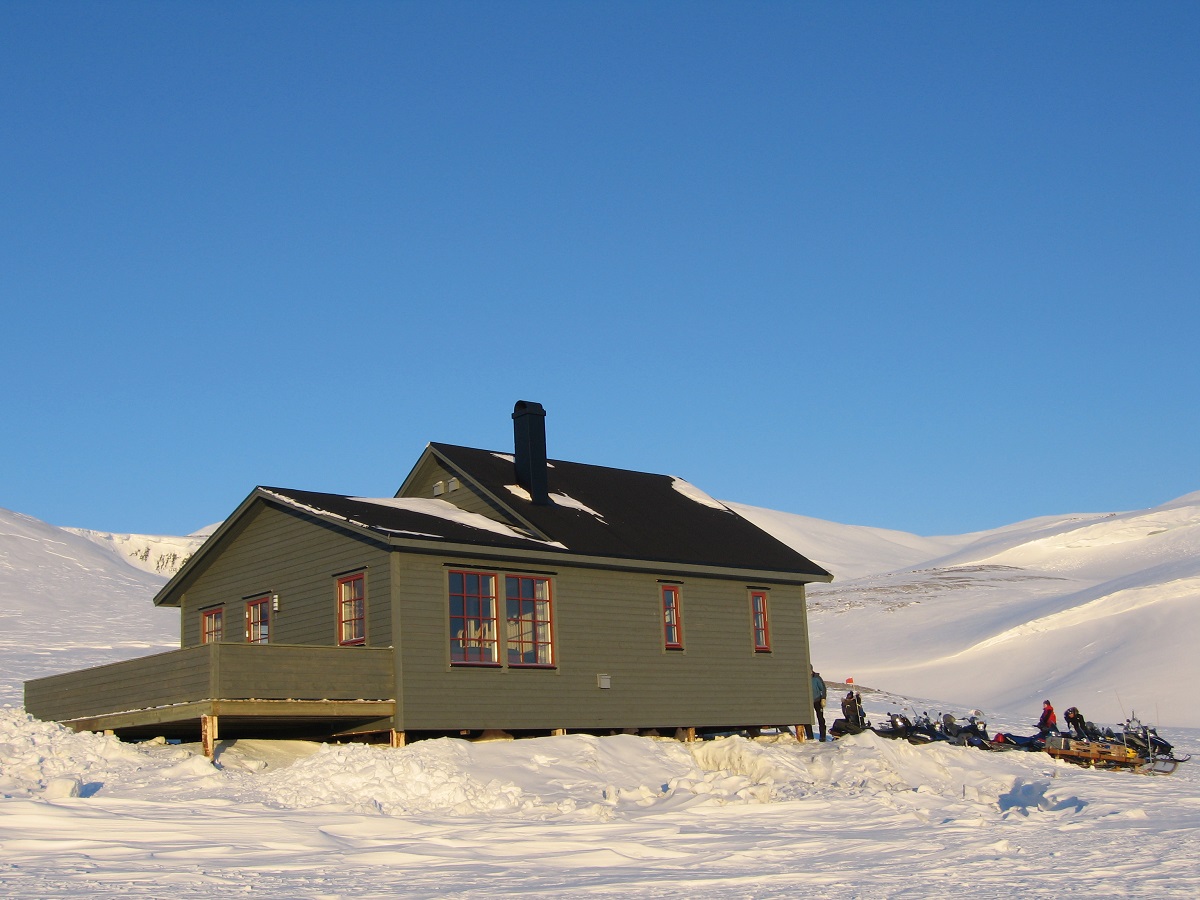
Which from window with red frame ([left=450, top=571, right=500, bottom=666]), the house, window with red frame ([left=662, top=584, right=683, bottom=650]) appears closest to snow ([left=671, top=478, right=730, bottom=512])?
the house

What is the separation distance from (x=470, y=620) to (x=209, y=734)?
4515 mm

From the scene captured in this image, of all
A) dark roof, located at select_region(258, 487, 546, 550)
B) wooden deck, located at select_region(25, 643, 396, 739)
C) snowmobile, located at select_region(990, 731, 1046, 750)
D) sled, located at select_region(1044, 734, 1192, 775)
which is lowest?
sled, located at select_region(1044, 734, 1192, 775)

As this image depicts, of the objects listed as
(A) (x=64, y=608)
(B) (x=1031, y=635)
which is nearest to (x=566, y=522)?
(B) (x=1031, y=635)

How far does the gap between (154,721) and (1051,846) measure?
1262 cm

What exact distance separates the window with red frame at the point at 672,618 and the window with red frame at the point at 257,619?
7025 mm

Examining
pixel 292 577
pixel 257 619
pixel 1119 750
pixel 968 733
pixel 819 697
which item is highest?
pixel 292 577

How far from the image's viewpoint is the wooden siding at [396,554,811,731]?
21.5 m

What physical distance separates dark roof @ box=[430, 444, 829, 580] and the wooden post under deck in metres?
6.49

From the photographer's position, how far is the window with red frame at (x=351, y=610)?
71.8 ft

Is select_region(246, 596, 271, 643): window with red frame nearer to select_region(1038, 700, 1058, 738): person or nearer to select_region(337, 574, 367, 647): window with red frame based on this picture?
select_region(337, 574, 367, 647): window with red frame

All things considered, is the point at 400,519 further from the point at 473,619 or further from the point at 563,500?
the point at 563,500

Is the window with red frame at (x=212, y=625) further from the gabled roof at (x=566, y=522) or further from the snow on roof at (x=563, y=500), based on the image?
the snow on roof at (x=563, y=500)

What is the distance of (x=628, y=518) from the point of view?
2677 cm

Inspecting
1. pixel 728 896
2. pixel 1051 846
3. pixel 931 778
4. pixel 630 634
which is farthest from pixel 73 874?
pixel 931 778
